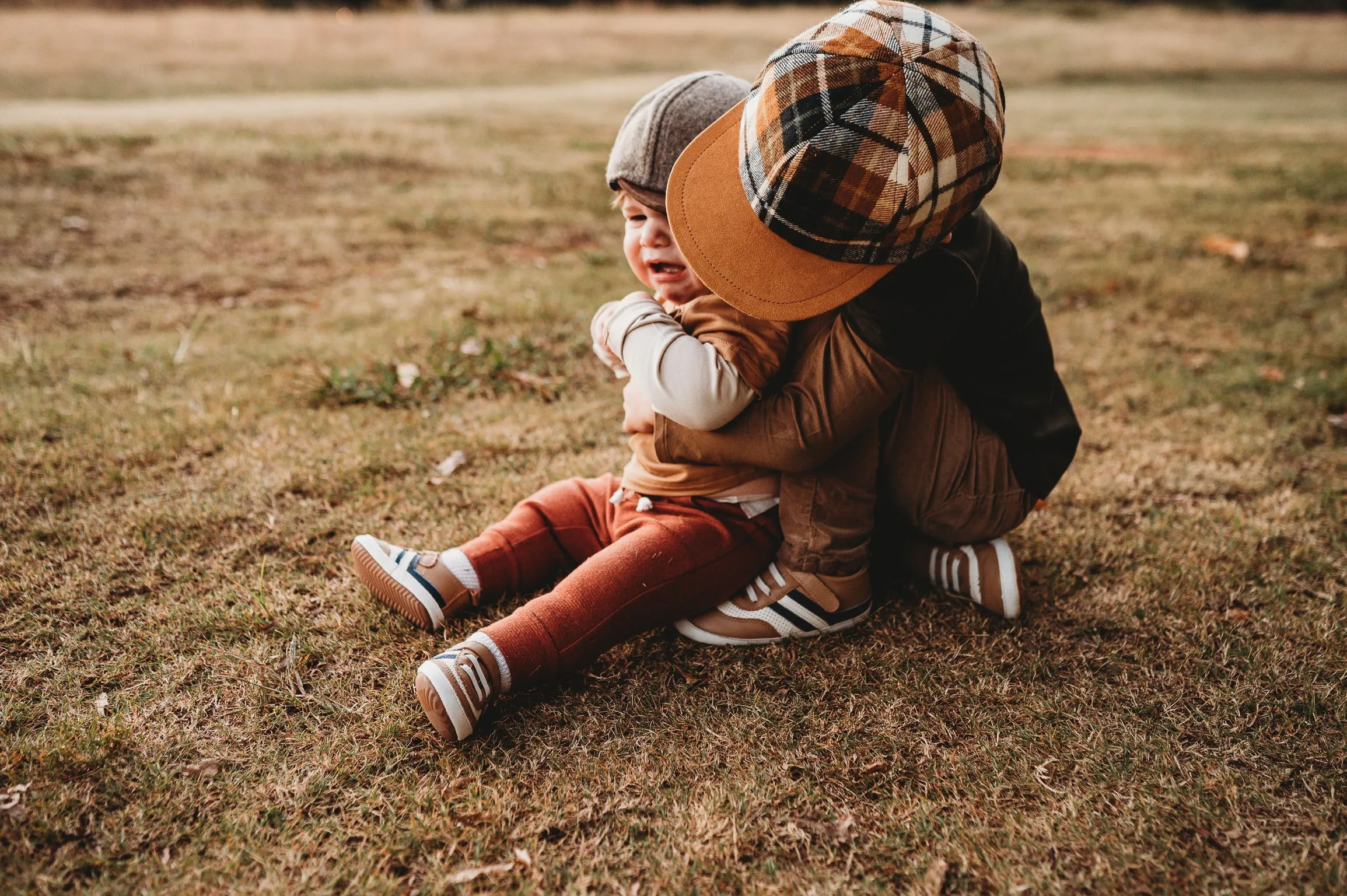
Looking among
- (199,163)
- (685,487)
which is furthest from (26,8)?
(685,487)

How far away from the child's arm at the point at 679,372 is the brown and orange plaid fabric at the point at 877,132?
337mm

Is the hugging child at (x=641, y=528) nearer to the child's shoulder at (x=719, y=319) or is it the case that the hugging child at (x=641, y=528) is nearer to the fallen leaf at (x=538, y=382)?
the child's shoulder at (x=719, y=319)

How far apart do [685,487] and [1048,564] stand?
1.06 meters

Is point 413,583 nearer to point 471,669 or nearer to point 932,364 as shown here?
point 471,669

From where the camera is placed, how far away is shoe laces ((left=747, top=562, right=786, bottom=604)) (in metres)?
2.16

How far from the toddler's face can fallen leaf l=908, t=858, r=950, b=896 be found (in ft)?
4.01

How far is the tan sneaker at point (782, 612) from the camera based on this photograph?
2.13 m

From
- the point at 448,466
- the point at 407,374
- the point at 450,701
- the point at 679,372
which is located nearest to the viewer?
the point at 450,701

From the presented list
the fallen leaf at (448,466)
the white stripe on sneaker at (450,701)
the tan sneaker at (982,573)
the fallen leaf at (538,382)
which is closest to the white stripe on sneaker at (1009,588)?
the tan sneaker at (982,573)

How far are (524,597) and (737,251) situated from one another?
106cm

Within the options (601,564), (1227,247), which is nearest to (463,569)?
(601,564)

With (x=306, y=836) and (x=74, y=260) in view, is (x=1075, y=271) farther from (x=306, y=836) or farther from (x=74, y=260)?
(x=74, y=260)

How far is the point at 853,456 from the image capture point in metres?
2.08

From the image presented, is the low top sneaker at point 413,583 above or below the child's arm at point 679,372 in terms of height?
below
